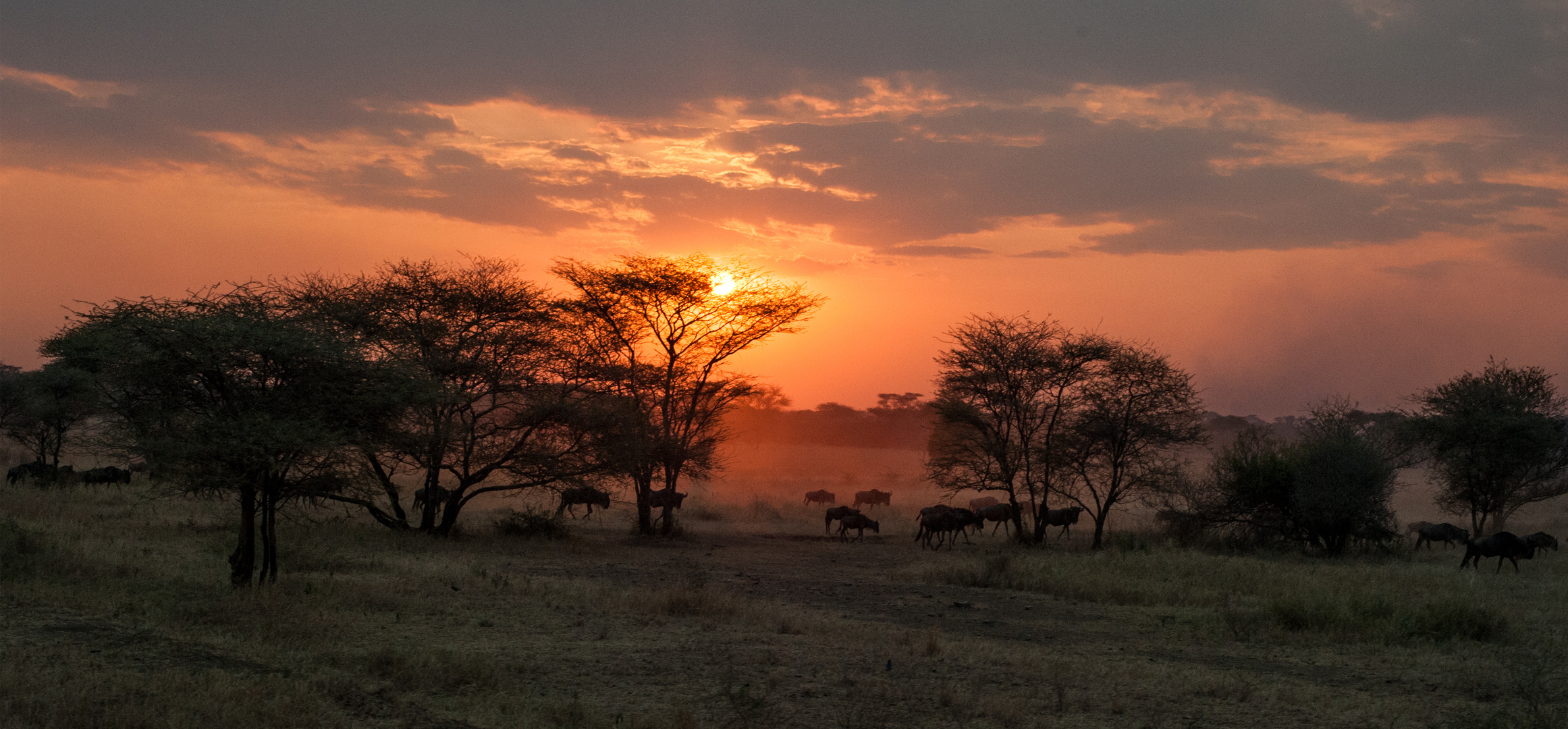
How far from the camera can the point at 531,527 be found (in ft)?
→ 88.1

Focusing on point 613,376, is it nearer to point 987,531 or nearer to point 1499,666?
point 987,531

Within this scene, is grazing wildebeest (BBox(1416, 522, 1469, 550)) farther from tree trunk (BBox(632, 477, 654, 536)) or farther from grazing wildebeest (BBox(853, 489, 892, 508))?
tree trunk (BBox(632, 477, 654, 536))

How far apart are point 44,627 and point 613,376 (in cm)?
1895

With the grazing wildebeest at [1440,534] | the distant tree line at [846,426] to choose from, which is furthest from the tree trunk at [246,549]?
the distant tree line at [846,426]

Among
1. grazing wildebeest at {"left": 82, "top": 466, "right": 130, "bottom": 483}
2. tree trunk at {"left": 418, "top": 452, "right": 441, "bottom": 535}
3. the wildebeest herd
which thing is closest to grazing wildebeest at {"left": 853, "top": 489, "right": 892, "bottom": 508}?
the wildebeest herd

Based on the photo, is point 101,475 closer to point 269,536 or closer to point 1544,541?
point 269,536

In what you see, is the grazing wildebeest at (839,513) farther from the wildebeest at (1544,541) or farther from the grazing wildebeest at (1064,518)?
the wildebeest at (1544,541)

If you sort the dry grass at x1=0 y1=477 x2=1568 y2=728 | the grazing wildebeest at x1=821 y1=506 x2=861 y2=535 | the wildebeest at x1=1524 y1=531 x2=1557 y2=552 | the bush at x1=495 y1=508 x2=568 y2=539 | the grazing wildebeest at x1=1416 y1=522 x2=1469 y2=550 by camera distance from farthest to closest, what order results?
the grazing wildebeest at x1=821 y1=506 x2=861 y2=535
the grazing wildebeest at x1=1416 y1=522 x2=1469 y2=550
the bush at x1=495 y1=508 x2=568 y2=539
the wildebeest at x1=1524 y1=531 x2=1557 y2=552
the dry grass at x1=0 y1=477 x2=1568 y2=728

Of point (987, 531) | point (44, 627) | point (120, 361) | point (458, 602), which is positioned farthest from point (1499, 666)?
point (987, 531)

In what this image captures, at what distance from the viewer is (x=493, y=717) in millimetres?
8547

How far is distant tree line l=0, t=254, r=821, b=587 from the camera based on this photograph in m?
13.3

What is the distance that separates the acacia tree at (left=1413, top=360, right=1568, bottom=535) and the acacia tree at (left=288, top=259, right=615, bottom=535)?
27122mm

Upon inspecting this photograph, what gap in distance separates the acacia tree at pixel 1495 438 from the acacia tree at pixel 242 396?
1273 inches

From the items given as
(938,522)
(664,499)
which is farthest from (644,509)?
(938,522)
